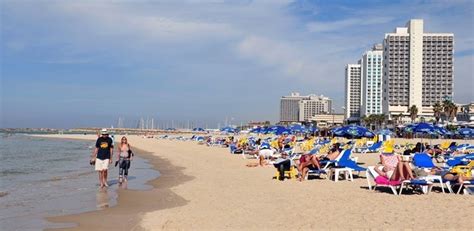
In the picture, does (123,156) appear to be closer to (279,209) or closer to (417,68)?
(279,209)

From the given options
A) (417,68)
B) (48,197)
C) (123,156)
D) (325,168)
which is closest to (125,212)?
(48,197)

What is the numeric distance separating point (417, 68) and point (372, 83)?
1575 centimetres

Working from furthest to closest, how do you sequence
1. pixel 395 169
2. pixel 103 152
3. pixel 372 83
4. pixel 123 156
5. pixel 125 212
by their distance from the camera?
1. pixel 372 83
2. pixel 123 156
3. pixel 103 152
4. pixel 395 169
5. pixel 125 212

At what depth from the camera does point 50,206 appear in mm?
8859

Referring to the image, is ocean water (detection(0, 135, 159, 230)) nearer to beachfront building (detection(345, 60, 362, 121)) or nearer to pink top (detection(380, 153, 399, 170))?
pink top (detection(380, 153, 399, 170))

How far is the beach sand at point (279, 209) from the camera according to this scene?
6609 millimetres

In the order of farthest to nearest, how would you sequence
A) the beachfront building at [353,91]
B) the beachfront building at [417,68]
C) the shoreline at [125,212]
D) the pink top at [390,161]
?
the beachfront building at [353,91] → the beachfront building at [417,68] → the pink top at [390,161] → the shoreline at [125,212]

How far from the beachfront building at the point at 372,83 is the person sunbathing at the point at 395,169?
393 ft

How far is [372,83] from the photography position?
129375mm

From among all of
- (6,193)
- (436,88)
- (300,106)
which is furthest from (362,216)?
(300,106)

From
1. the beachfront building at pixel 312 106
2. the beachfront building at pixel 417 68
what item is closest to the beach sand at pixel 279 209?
the beachfront building at pixel 417 68

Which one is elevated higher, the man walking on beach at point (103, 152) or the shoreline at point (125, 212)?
the man walking on beach at point (103, 152)

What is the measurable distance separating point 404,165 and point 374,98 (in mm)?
122746

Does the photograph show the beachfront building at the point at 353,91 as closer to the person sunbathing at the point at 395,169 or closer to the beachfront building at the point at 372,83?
the beachfront building at the point at 372,83
